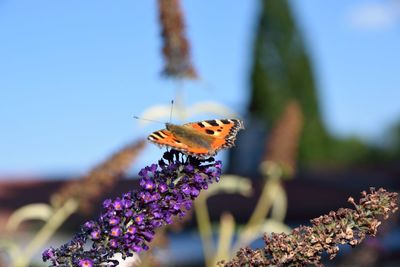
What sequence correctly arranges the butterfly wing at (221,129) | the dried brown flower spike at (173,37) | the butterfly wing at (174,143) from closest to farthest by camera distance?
the butterfly wing at (174,143)
the butterfly wing at (221,129)
the dried brown flower spike at (173,37)

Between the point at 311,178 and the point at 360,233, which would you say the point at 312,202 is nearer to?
the point at 311,178

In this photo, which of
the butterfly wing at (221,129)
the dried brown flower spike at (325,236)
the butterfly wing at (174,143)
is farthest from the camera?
the butterfly wing at (221,129)

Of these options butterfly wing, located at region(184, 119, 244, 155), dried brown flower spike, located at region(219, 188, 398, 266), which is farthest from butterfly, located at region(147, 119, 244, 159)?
Result: dried brown flower spike, located at region(219, 188, 398, 266)

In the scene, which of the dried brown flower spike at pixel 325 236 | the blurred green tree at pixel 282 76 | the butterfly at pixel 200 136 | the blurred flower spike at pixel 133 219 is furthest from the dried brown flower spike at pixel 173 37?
the blurred green tree at pixel 282 76

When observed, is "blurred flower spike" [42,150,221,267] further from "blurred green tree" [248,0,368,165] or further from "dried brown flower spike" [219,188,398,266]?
"blurred green tree" [248,0,368,165]

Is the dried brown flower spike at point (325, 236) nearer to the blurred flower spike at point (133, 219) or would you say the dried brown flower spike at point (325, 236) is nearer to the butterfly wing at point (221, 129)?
the blurred flower spike at point (133, 219)

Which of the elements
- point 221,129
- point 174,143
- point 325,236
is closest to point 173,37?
point 221,129

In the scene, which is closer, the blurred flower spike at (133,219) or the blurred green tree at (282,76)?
the blurred flower spike at (133,219)
